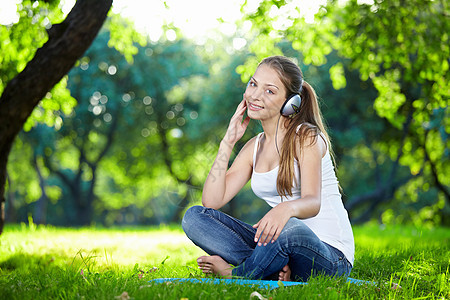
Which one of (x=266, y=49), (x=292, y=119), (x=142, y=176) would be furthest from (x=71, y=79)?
(x=292, y=119)

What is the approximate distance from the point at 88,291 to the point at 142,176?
18.9m

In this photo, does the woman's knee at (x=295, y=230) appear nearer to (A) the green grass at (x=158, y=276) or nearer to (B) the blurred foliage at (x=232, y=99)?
(A) the green grass at (x=158, y=276)

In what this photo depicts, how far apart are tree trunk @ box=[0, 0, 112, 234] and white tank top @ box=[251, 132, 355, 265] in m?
2.98

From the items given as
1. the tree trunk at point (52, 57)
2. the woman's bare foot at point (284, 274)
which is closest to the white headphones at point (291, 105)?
the woman's bare foot at point (284, 274)

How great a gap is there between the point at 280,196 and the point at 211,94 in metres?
14.3

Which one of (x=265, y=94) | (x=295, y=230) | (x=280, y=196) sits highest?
(x=265, y=94)

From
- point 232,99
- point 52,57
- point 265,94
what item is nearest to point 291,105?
point 265,94

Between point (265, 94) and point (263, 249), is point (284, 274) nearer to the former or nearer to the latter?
point (263, 249)

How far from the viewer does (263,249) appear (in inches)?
121

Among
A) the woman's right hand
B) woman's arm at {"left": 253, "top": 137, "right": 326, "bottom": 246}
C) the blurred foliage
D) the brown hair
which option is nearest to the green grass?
woman's arm at {"left": 253, "top": 137, "right": 326, "bottom": 246}

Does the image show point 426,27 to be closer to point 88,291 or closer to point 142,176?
point 88,291

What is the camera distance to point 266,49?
766 cm

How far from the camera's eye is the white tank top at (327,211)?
3.28m

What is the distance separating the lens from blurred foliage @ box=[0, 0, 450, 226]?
268 inches
